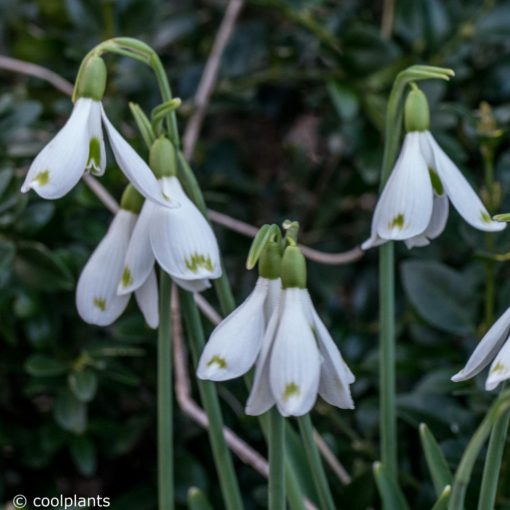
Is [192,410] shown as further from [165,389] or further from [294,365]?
[294,365]

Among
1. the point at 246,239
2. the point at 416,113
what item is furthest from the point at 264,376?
the point at 246,239

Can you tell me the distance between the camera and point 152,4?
1.53 metres

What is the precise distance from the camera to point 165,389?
0.86 m

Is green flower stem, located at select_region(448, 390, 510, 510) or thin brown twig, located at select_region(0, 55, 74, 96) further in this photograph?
thin brown twig, located at select_region(0, 55, 74, 96)

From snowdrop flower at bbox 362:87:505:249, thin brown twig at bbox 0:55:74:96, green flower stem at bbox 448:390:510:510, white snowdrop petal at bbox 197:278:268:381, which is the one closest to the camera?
green flower stem at bbox 448:390:510:510

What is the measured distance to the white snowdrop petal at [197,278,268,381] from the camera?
2.30ft

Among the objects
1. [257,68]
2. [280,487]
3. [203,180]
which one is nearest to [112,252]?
[280,487]

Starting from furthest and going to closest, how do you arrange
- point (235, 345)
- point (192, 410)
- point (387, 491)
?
point (192, 410)
point (387, 491)
point (235, 345)

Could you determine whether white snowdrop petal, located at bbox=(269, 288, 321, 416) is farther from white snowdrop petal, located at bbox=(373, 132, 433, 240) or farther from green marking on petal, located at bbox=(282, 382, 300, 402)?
white snowdrop petal, located at bbox=(373, 132, 433, 240)

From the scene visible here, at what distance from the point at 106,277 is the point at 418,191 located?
262mm

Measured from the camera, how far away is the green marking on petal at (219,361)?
70cm

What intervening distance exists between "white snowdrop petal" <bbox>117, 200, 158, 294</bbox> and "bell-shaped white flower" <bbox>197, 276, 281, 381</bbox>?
0.43ft

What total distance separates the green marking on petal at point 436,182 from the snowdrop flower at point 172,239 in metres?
0.19

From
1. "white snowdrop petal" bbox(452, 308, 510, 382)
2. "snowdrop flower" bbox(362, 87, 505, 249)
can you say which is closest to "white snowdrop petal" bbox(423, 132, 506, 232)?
"snowdrop flower" bbox(362, 87, 505, 249)
